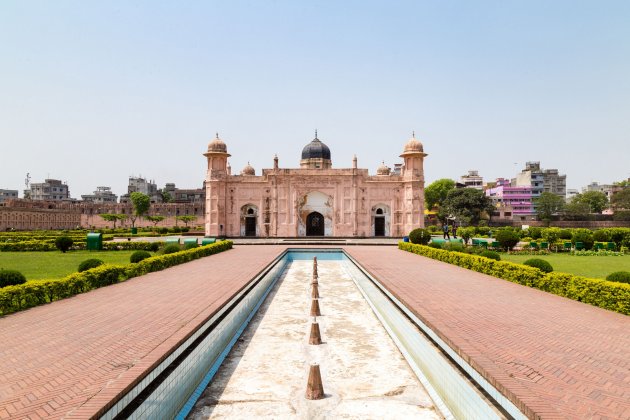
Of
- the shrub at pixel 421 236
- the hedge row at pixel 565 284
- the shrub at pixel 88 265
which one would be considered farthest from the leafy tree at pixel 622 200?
the shrub at pixel 88 265

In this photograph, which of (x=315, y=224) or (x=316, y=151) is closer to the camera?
(x=315, y=224)

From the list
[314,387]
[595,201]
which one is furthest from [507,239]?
[595,201]

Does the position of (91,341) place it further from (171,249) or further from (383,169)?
(383,169)

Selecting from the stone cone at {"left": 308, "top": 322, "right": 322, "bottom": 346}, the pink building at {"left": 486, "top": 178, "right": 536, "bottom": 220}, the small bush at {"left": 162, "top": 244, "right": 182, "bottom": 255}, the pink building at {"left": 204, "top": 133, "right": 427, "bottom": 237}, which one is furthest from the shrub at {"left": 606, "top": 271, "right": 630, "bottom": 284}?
the pink building at {"left": 486, "top": 178, "right": 536, "bottom": 220}

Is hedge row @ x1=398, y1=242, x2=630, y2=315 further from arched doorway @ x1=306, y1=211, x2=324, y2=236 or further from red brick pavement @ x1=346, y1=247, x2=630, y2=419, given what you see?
arched doorway @ x1=306, y1=211, x2=324, y2=236

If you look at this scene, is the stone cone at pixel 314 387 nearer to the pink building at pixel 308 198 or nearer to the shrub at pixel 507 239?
the shrub at pixel 507 239

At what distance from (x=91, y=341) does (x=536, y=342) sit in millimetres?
6223

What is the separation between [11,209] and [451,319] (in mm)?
63539

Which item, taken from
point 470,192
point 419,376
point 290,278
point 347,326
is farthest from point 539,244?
point 470,192

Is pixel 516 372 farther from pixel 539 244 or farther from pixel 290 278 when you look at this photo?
pixel 539 244

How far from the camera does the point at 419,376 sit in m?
5.62

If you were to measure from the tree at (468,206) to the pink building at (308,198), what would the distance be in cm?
1991

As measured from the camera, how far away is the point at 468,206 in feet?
171

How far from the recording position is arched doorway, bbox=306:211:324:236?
114 ft
